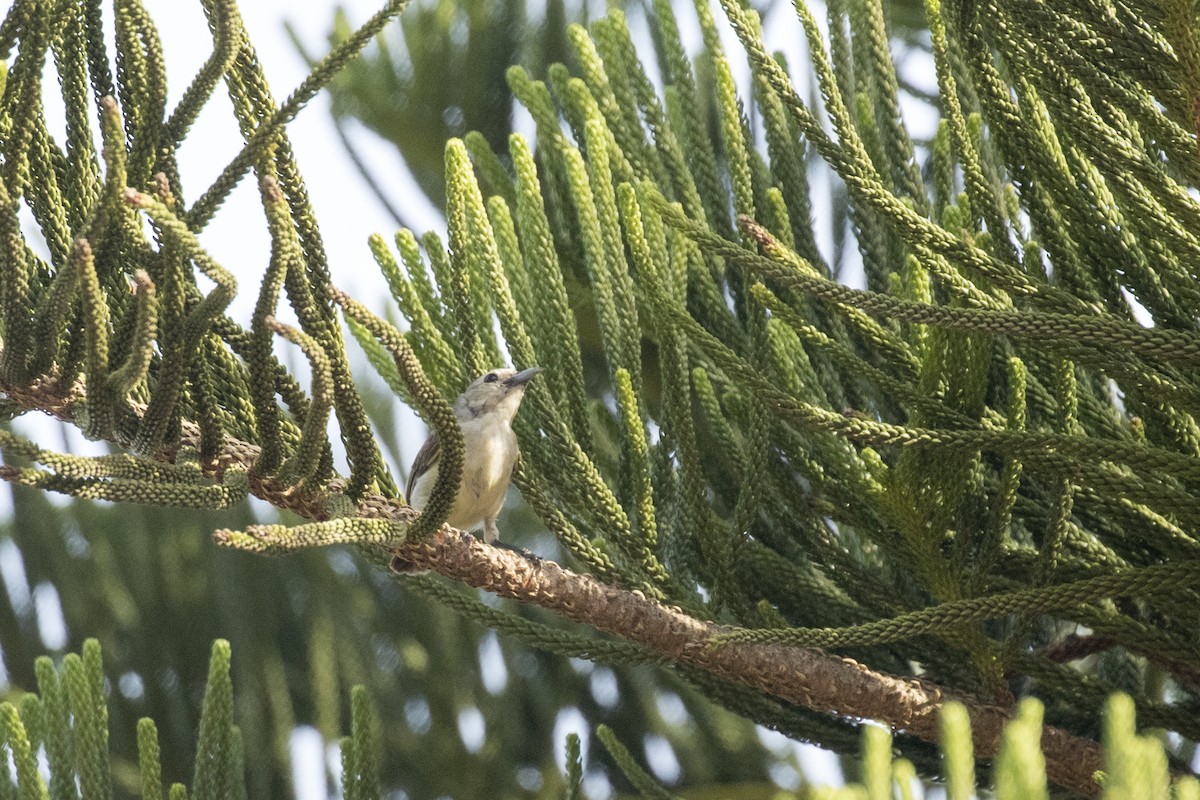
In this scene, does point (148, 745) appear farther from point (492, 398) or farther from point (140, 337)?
point (492, 398)

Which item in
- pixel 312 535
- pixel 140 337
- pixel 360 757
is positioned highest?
pixel 140 337

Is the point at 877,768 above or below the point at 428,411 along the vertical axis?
below

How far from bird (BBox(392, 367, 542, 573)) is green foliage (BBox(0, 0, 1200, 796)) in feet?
0.95

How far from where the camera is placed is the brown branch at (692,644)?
2.19 m

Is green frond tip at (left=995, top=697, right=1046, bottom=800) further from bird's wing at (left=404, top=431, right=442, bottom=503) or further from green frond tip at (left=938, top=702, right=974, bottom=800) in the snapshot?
bird's wing at (left=404, top=431, right=442, bottom=503)

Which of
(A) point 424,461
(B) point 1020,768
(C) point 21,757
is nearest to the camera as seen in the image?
(B) point 1020,768

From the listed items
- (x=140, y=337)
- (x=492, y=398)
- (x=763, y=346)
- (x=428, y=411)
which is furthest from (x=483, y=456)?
(x=140, y=337)

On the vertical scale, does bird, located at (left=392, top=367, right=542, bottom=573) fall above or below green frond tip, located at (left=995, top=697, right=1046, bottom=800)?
above

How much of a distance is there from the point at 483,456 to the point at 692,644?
4.39 feet

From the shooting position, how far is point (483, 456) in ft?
12.1

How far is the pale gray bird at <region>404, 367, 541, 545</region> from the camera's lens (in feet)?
11.4

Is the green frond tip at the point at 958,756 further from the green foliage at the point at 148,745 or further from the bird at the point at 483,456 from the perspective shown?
the bird at the point at 483,456

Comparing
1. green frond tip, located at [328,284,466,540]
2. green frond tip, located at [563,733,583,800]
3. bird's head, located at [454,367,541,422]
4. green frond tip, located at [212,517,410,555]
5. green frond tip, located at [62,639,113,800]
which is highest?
bird's head, located at [454,367,541,422]

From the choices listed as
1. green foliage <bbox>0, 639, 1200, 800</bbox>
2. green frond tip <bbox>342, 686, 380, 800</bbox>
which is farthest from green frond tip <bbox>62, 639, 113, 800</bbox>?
green frond tip <bbox>342, 686, 380, 800</bbox>
